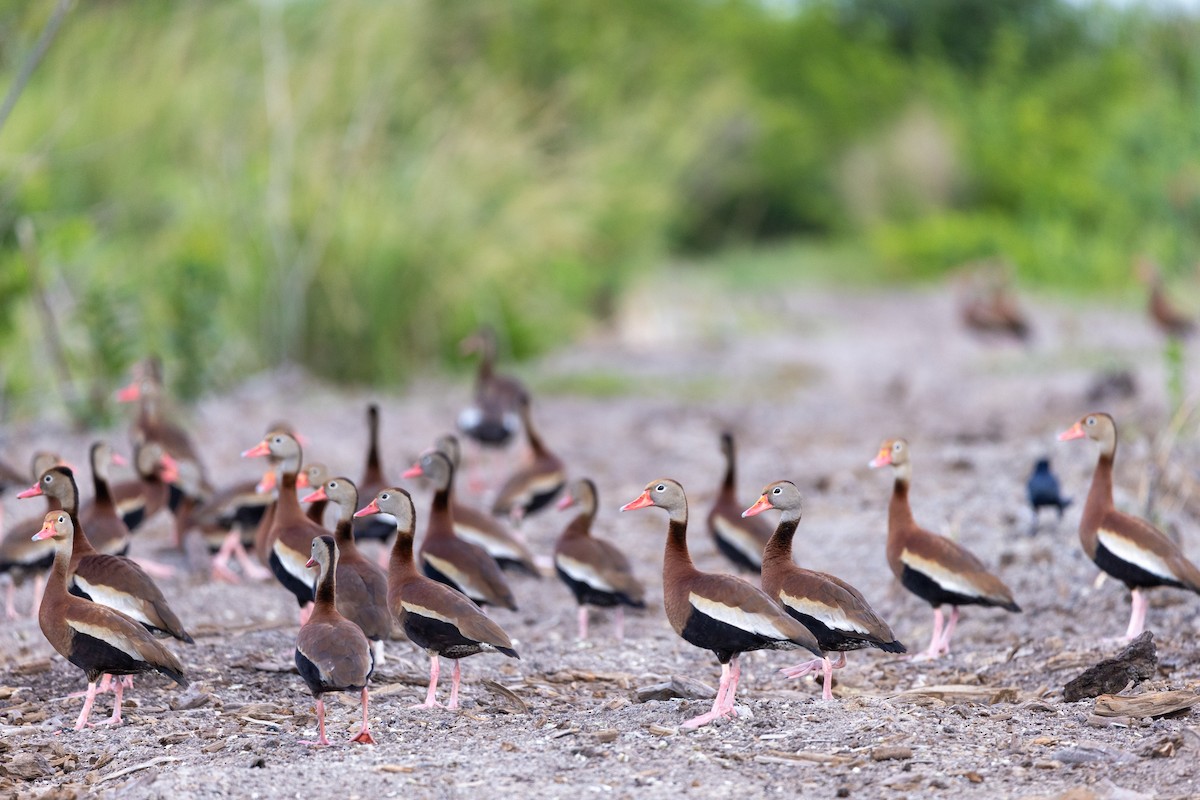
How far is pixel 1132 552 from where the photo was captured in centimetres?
628

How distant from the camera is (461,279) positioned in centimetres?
1405

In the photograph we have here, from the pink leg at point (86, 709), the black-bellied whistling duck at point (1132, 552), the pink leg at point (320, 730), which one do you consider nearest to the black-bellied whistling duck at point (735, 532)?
the black-bellied whistling duck at point (1132, 552)

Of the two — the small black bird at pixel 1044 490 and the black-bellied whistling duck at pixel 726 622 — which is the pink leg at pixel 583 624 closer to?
the black-bellied whistling duck at pixel 726 622

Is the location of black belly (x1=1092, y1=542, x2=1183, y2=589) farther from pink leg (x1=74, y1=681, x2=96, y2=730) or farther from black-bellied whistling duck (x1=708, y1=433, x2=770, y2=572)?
pink leg (x1=74, y1=681, x2=96, y2=730)

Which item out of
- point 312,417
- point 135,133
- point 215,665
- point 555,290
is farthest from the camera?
point 555,290

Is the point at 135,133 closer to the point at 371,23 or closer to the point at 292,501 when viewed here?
the point at 371,23

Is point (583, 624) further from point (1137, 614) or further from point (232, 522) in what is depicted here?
point (1137, 614)

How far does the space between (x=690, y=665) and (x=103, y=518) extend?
8.84ft

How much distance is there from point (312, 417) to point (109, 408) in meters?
1.55

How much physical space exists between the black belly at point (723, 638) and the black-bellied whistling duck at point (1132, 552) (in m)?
1.67

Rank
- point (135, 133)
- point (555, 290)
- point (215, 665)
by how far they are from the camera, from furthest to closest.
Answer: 1. point (555, 290)
2. point (135, 133)
3. point (215, 665)

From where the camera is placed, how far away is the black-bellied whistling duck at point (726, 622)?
5.29 metres

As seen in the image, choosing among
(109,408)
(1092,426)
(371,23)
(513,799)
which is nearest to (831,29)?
(371,23)

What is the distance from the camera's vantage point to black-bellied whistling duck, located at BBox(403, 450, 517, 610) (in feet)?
21.7
